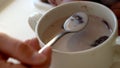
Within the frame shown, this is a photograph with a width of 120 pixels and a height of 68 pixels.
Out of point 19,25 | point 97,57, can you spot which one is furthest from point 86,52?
point 19,25

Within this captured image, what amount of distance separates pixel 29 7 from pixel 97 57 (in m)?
0.31

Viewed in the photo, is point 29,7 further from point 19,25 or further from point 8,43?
point 8,43

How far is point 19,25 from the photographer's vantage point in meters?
0.55

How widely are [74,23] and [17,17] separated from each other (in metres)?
0.25

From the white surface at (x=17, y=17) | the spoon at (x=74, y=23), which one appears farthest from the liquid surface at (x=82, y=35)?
the white surface at (x=17, y=17)

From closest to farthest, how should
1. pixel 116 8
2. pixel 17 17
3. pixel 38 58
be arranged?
pixel 38 58, pixel 116 8, pixel 17 17

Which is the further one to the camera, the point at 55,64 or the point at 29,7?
the point at 29,7

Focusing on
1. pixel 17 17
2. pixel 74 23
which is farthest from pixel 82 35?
→ pixel 17 17

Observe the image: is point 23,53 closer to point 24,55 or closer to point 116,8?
point 24,55

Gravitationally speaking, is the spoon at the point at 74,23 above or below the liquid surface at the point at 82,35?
above

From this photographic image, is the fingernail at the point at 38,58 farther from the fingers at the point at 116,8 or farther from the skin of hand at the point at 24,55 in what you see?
the fingers at the point at 116,8

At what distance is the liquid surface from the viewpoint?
34 cm

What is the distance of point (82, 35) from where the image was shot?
36cm

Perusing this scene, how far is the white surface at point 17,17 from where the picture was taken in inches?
20.2
